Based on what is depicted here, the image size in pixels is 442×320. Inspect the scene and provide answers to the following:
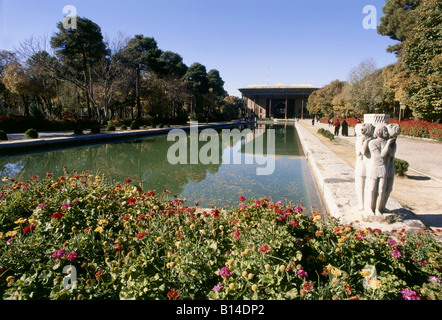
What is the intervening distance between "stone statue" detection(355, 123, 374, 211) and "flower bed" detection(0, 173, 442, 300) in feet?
3.60

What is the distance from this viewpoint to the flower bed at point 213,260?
1.70 m

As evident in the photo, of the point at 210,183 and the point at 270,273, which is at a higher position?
the point at 270,273

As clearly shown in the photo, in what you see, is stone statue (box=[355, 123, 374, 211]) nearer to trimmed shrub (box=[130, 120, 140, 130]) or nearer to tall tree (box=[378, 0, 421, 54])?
trimmed shrub (box=[130, 120, 140, 130])

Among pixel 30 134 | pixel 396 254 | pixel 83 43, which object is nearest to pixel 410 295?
pixel 396 254

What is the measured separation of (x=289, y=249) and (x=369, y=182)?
7.08 ft

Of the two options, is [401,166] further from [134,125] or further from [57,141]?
[134,125]

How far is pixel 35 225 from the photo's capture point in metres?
2.37

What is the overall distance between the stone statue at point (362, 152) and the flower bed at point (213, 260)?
1097 millimetres

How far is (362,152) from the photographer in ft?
11.3

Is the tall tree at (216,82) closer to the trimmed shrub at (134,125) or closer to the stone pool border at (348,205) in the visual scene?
the trimmed shrub at (134,125)

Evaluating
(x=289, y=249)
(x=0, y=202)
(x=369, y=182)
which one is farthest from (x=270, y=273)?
(x=0, y=202)

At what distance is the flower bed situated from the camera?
1698 mm

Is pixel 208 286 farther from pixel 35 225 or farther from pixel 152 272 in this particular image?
pixel 35 225

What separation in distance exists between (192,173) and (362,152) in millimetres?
5644
